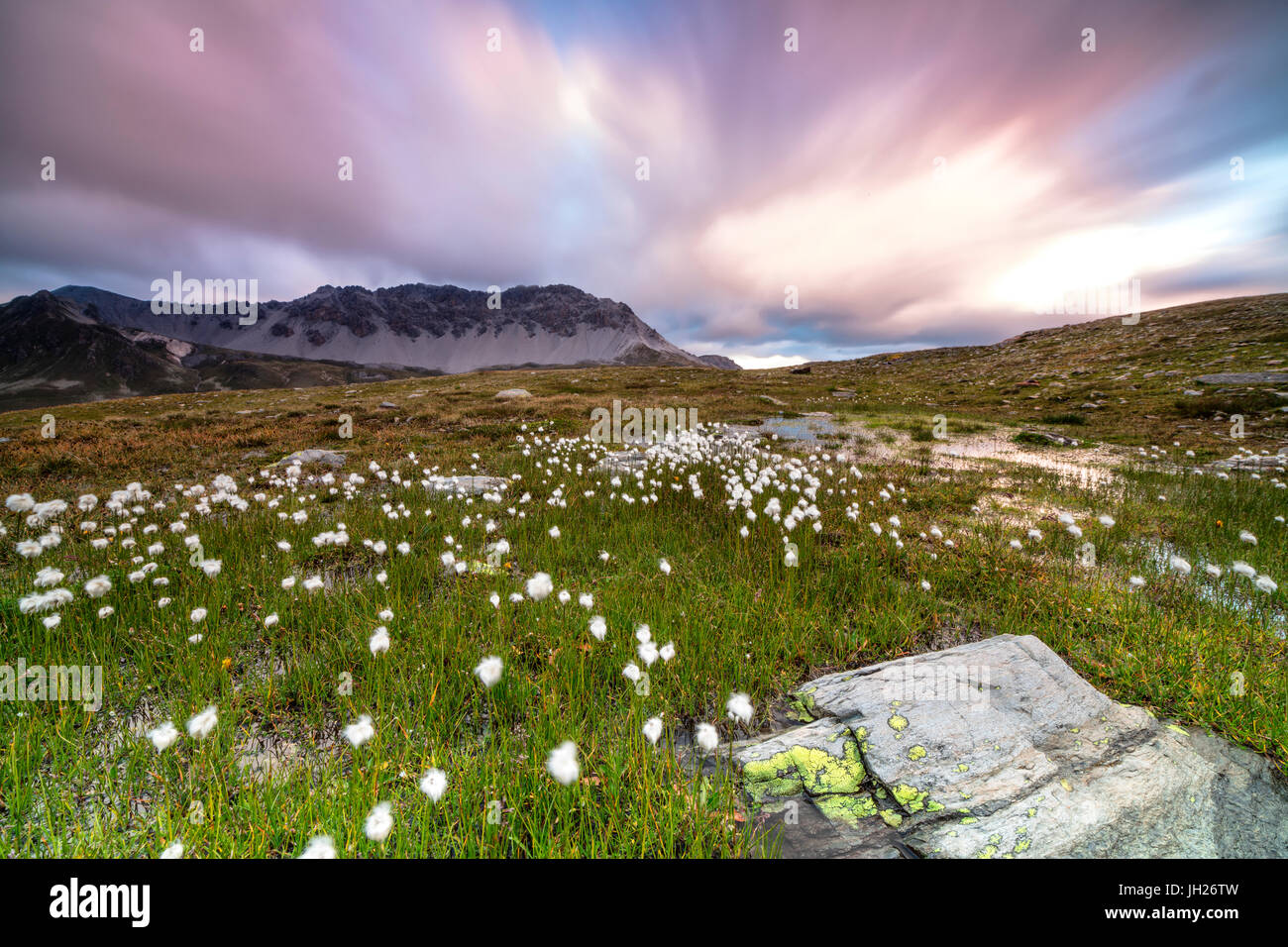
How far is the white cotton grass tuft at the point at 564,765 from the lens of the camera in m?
2.02

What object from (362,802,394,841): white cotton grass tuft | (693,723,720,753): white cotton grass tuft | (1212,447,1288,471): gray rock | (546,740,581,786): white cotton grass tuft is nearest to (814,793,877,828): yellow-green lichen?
(693,723,720,753): white cotton grass tuft

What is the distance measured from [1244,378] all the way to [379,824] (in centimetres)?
4413

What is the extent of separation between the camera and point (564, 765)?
2.09m

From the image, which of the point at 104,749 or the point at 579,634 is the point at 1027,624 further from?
the point at 104,749

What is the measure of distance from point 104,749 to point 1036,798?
533 cm

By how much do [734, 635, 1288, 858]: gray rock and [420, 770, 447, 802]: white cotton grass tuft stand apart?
1598 mm

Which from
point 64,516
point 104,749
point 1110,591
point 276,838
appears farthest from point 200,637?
point 1110,591

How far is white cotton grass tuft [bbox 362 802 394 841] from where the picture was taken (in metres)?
1.76

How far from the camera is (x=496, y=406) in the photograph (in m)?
25.8

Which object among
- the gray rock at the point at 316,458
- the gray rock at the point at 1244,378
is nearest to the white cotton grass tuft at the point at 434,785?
the gray rock at the point at 316,458

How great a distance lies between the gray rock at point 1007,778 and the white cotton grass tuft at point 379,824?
177cm

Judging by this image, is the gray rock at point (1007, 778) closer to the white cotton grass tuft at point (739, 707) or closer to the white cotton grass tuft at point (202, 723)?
the white cotton grass tuft at point (739, 707)

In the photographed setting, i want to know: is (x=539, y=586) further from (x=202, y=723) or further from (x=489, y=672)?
(x=202, y=723)
